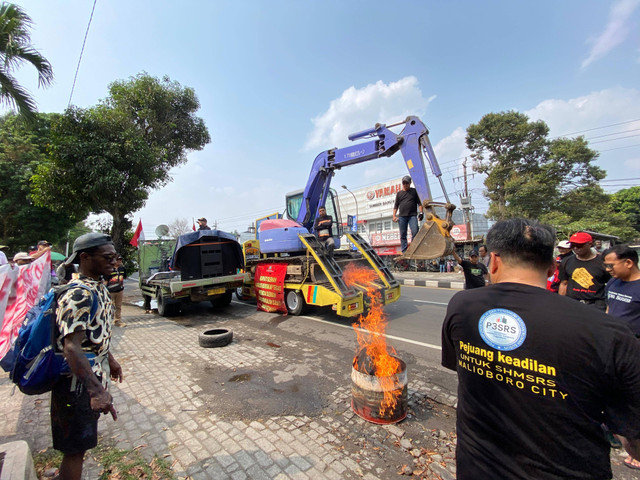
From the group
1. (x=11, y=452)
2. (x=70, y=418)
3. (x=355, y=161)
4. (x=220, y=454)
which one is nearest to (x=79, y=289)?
(x=70, y=418)

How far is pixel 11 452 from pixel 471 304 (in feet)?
10.7

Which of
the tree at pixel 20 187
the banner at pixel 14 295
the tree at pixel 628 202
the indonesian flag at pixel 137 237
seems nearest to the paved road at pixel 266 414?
the banner at pixel 14 295

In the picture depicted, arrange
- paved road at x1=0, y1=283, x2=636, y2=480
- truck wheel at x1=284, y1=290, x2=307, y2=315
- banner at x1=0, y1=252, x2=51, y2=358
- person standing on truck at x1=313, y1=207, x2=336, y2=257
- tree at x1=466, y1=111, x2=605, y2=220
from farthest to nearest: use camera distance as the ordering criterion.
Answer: tree at x1=466, y1=111, x2=605, y2=220
truck wheel at x1=284, y1=290, x2=307, y2=315
person standing on truck at x1=313, y1=207, x2=336, y2=257
banner at x1=0, y1=252, x2=51, y2=358
paved road at x1=0, y1=283, x2=636, y2=480

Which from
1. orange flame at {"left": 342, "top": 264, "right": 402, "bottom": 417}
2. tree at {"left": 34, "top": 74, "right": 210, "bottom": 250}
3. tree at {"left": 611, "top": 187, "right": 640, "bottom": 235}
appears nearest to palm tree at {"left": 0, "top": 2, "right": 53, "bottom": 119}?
tree at {"left": 34, "top": 74, "right": 210, "bottom": 250}

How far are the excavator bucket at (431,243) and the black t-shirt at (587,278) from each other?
1.51m

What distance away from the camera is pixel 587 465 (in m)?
1.07

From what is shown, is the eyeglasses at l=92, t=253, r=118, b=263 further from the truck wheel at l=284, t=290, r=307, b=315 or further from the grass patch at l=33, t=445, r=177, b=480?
the truck wheel at l=284, t=290, r=307, b=315

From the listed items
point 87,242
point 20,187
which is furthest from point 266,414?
point 20,187

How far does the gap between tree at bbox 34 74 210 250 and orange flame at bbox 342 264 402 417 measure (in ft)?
25.5

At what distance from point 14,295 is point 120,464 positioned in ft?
9.52

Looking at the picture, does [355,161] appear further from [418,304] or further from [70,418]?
[70,418]

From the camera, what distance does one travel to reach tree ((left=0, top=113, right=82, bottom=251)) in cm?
1630

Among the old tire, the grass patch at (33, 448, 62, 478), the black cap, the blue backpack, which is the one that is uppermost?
the black cap

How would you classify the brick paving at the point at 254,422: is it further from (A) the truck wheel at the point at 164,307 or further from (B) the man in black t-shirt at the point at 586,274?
(A) the truck wheel at the point at 164,307
